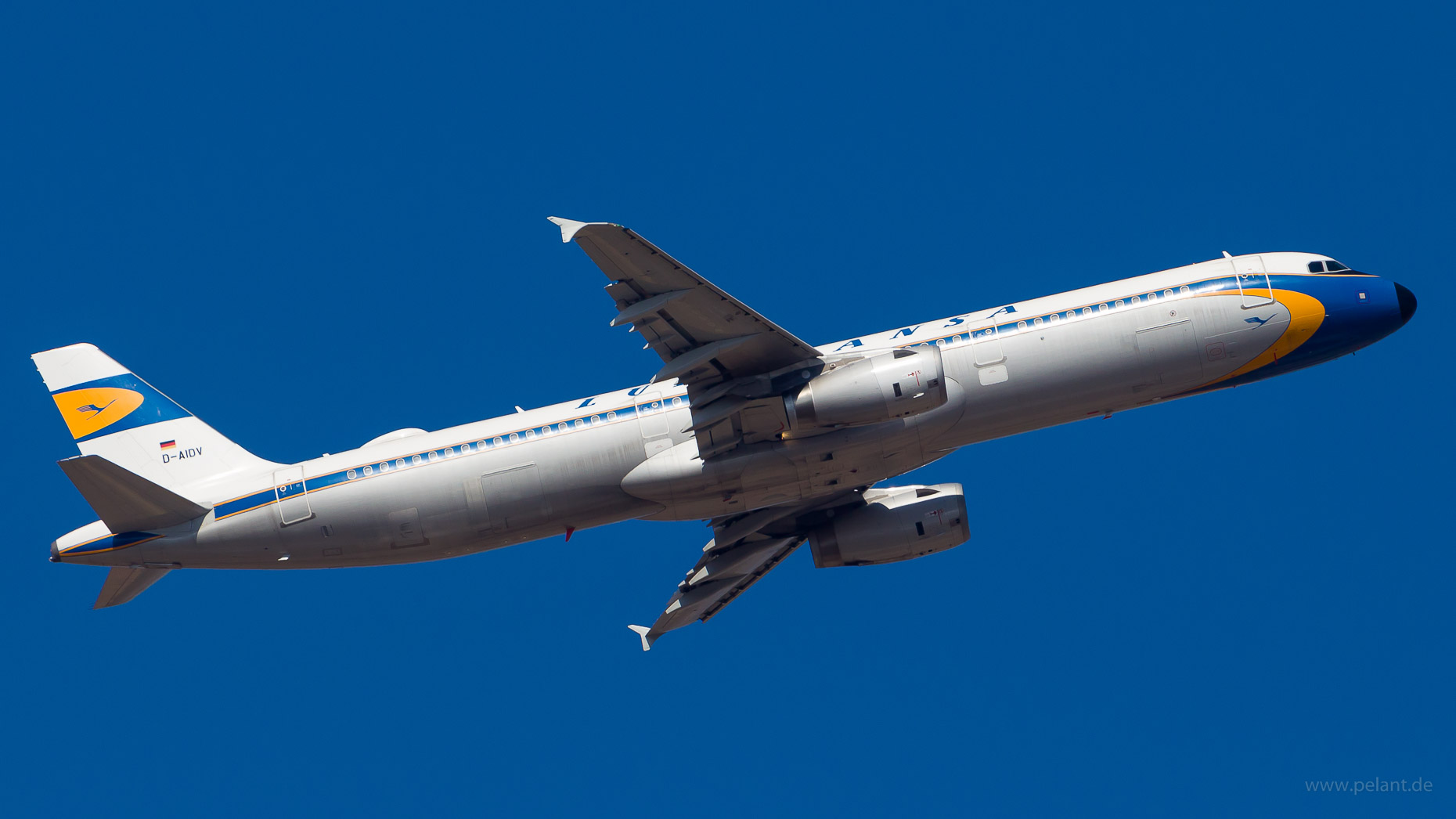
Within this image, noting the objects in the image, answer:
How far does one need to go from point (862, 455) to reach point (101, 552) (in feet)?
68.5

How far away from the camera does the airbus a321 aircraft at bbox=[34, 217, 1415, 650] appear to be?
32.9 metres

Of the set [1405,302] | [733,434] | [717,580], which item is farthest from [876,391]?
[1405,302]

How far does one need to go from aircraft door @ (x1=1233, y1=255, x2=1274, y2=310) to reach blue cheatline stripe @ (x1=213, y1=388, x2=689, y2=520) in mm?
15720

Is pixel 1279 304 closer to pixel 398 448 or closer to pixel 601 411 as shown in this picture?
pixel 601 411

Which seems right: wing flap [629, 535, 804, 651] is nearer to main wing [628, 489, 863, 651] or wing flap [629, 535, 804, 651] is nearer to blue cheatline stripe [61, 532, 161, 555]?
main wing [628, 489, 863, 651]

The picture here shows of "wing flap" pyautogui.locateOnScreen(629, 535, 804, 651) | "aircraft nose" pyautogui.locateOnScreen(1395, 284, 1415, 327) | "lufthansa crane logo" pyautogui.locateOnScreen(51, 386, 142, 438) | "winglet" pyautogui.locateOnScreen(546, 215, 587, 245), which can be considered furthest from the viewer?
"wing flap" pyautogui.locateOnScreen(629, 535, 804, 651)

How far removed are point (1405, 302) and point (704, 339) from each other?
20061 mm

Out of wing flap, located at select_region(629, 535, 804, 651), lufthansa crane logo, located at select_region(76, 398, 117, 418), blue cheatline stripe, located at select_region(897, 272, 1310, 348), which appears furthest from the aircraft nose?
lufthansa crane logo, located at select_region(76, 398, 117, 418)

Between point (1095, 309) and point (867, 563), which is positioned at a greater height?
point (1095, 309)

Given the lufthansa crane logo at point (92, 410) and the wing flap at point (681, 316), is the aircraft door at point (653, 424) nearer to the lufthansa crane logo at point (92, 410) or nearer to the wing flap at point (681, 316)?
the wing flap at point (681, 316)

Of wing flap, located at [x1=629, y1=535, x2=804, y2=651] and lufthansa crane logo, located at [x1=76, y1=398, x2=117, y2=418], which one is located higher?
lufthansa crane logo, located at [x1=76, y1=398, x2=117, y2=418]

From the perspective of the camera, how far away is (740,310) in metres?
31.3

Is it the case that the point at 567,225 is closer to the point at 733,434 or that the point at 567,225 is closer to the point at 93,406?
the point at 733,434

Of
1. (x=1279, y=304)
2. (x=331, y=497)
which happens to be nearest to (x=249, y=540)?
(x=331, y=497)
